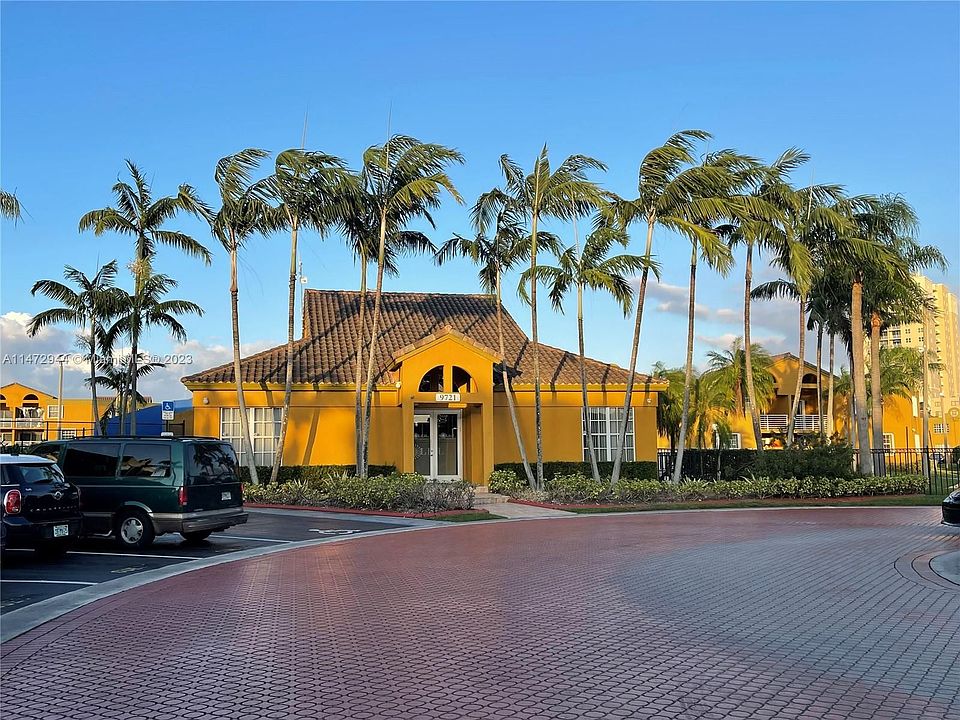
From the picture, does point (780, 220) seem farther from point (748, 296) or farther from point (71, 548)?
point (71, 548)

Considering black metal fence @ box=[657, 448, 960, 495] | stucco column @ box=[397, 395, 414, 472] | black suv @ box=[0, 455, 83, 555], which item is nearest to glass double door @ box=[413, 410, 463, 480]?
stucco column @ box=[397, 395, 414, 472]

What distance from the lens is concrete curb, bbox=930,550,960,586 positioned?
39.0 ft

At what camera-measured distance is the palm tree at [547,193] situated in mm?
24859

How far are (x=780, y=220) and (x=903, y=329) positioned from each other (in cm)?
11459

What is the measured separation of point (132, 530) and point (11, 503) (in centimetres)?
294

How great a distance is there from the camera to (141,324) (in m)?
30.5

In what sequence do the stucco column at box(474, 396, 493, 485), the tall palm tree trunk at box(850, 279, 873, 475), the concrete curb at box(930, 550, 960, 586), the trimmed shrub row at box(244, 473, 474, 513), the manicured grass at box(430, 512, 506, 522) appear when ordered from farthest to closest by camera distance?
the stucco column at box(474, 396, 493, 485) < the tall palm tree trunk at box(850, 279, 873, 475) < the trimmed shrub row at box(244, 473, 474, 513) < the manicured grass at box(430, 512, 506, 522) < the concrete curb at box(930, 550, 960, 586)

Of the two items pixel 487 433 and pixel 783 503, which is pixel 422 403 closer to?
pixel 487 433

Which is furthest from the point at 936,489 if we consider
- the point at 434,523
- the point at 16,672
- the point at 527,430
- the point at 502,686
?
the point at 16,672

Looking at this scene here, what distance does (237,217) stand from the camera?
24828 millimetres

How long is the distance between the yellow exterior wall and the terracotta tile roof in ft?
1.30

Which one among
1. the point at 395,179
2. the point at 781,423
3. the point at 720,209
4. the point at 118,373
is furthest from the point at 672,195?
the point at 781,423

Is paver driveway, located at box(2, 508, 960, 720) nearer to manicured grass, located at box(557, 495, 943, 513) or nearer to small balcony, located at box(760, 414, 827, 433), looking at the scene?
manicured grass, located at box(557, 495, 943, 513)

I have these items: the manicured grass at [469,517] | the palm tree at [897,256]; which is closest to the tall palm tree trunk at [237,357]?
the manicured grass at [469,517]
